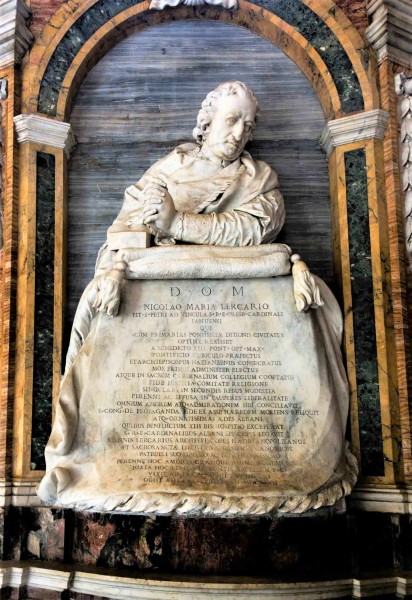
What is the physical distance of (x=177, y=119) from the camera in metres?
6.38

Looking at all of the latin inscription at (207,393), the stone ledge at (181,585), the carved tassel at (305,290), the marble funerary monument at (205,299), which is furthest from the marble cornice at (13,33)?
the stone ledge at (181,585)

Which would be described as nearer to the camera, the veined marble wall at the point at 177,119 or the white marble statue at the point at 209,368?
the white marble statue at the point at 209,368

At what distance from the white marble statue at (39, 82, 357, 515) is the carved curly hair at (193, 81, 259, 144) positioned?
0.31 feet

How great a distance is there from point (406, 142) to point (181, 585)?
3852 mm

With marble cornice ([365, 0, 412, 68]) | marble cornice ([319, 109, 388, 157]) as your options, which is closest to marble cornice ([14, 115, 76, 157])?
marble cornice ([319, 109, 388, 157])

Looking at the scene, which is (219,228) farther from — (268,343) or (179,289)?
(268,343)

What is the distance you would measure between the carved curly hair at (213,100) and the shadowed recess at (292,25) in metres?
0.82

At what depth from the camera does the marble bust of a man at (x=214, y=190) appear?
17.1 ft

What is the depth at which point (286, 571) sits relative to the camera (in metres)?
4.54

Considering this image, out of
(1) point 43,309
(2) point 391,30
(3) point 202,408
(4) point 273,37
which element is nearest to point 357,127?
(2) point 391,30

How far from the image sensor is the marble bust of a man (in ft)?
17.1

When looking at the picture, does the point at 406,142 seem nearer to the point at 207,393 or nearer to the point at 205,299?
the point at 205,299

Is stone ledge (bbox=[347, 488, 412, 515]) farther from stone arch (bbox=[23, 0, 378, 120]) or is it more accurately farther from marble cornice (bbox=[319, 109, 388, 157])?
stone arch (bbox=[23, 0, 378, 120])

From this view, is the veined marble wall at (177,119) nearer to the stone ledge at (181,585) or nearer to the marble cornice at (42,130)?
the marble cornice at (42,130)
